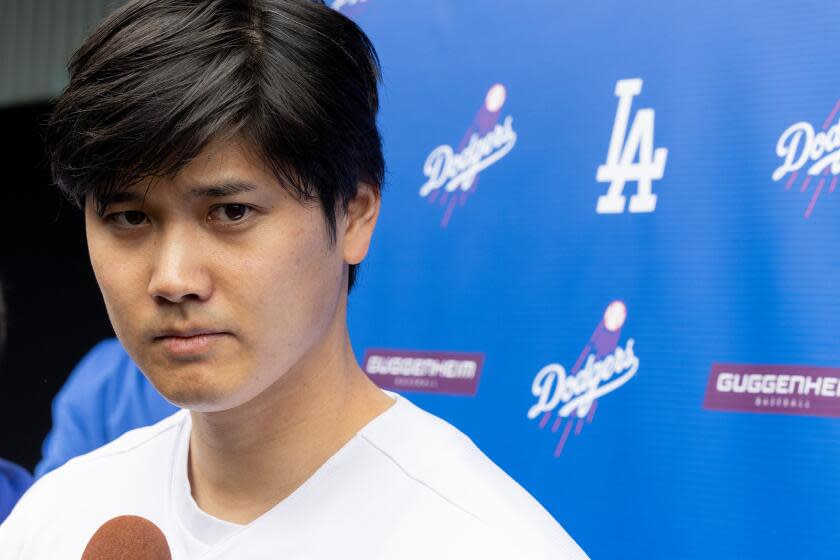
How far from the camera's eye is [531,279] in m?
1.88

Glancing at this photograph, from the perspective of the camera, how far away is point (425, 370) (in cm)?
201

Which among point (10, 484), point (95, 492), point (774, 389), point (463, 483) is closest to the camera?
point (463, 483)

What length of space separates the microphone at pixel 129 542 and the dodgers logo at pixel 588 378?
2.56 feet

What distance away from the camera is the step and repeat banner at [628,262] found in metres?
1.58

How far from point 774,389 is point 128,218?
900mm

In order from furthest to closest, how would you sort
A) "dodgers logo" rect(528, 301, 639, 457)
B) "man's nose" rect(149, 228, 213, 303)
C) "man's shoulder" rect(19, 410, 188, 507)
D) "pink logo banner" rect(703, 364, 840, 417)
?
"dodgers logo" rect(528, 301, 639, 457)
"pink logo banner" rect(703, 364, 840, 417)
"man's shoulder" rect(19, 410, 188, 507)
"man's nose" rect(149, 228, 213, 303)

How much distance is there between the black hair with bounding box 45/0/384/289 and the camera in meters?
1.12

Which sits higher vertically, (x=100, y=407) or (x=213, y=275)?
(x=213, y=275)

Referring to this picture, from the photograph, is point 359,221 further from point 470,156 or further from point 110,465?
point 470,156

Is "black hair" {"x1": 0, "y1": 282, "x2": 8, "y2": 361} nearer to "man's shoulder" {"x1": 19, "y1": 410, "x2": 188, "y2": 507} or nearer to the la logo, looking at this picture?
"man's shoulder" {"x1": 19, "y1": 410, "x2": 188, "y2": 507}

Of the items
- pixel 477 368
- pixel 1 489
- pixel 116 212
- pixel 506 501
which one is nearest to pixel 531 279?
pixel 477 368

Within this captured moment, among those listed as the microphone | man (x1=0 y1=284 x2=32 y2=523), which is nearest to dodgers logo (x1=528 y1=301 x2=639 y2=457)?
the microphone

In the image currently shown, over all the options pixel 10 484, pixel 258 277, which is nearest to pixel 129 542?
pixel 258 277

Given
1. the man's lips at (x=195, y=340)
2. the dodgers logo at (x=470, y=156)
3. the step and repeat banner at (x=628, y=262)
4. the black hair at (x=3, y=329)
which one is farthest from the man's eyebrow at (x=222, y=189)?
the black hair at (x=3, y=329)
